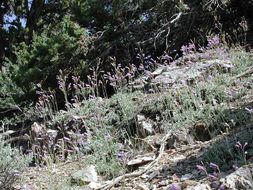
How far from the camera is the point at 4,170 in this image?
4793 mm

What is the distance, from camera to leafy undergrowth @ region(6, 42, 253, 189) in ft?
14.8

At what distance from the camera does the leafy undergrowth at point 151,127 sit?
14.8 feet

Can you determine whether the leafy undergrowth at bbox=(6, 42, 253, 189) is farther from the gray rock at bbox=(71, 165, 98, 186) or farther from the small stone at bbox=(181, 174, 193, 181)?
the small stone at bbox=(181, 174, 193, 181)

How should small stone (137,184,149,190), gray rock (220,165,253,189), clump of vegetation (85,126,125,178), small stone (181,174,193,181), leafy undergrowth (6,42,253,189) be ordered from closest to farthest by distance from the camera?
gray rock (220,165,253,189) → small stone (181,174,193,181) → small stone (137,184,149,190) → leafy undergrowth (6,42,253,189) → clump of vegetation (85,126,125,178)

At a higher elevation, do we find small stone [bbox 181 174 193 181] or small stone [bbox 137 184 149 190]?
small stone [bbox 181 174 193 181]

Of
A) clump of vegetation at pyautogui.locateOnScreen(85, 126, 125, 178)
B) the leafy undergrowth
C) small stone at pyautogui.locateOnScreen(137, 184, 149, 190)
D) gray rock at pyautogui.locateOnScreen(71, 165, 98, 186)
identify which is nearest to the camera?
small stone at pyautogui.locateOnScreen(137, 184, 149, 190)

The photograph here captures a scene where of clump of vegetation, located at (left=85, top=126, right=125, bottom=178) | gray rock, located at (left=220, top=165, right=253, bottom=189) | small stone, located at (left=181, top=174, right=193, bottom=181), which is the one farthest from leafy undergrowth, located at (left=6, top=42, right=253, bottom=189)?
gray rock, located at (left=220, top=165, right=253, bottom=189)

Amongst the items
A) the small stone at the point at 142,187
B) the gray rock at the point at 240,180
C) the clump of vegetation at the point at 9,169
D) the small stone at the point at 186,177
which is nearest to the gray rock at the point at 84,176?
the clump of vegetation at the point at 9,169

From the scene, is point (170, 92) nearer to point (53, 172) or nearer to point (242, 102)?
point (242, 102)

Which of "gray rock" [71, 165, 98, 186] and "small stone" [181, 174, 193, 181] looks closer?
"small stone" [181, 174, 193, 181]

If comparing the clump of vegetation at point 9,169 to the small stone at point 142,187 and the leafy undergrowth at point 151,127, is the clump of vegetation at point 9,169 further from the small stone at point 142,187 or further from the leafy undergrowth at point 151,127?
the small stone at point 142,187

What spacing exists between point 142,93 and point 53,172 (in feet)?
6.90

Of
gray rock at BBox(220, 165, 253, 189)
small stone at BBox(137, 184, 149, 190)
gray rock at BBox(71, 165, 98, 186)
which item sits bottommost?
small stone at BBox(137, 184, 149, 190)

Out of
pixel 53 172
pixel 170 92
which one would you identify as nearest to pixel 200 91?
pixel 170 92
